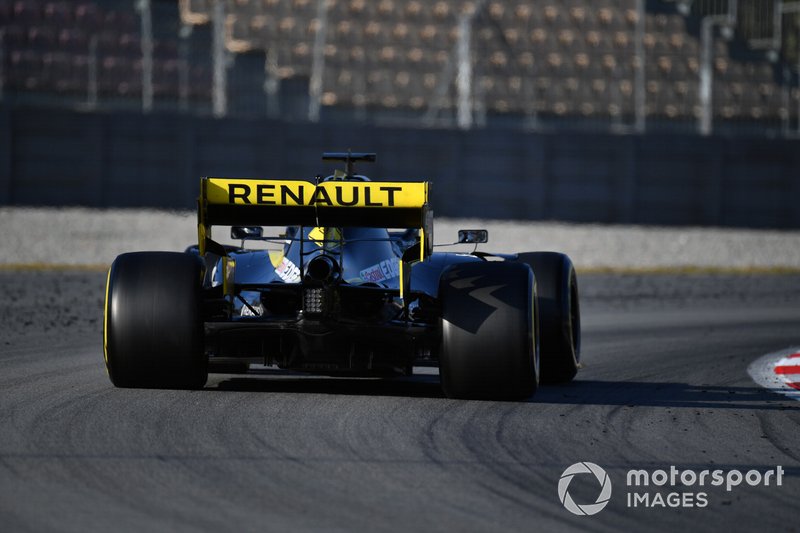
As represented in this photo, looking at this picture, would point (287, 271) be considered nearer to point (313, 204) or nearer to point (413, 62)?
point (313, 204)

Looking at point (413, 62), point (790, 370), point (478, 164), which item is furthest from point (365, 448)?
point (413, 62)

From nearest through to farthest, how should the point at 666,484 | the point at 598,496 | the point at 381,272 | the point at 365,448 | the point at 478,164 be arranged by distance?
the point at 598,496, the point at 666,484, the point at 365,448, the point at 381,272, the point at 478,164

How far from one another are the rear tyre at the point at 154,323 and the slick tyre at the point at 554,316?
2415 mm

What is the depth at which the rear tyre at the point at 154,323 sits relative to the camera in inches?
288

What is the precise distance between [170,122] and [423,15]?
9.11 m

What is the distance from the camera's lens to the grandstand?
25406mm

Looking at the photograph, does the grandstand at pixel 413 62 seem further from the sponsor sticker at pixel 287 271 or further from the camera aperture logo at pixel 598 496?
the camera aperture logo at pixel 598 496

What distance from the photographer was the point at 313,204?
7.34m

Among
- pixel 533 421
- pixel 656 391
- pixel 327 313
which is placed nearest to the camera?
pixel 533 421

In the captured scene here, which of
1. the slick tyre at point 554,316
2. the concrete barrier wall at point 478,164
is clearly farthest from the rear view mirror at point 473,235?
the concrete barrier wall at point 478,164

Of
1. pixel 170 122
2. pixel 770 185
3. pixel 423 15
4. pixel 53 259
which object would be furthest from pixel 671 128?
pixel 53 259

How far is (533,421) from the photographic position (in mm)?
6848

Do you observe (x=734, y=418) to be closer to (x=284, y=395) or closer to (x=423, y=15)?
(x=284, y=395)

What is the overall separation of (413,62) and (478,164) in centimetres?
562
